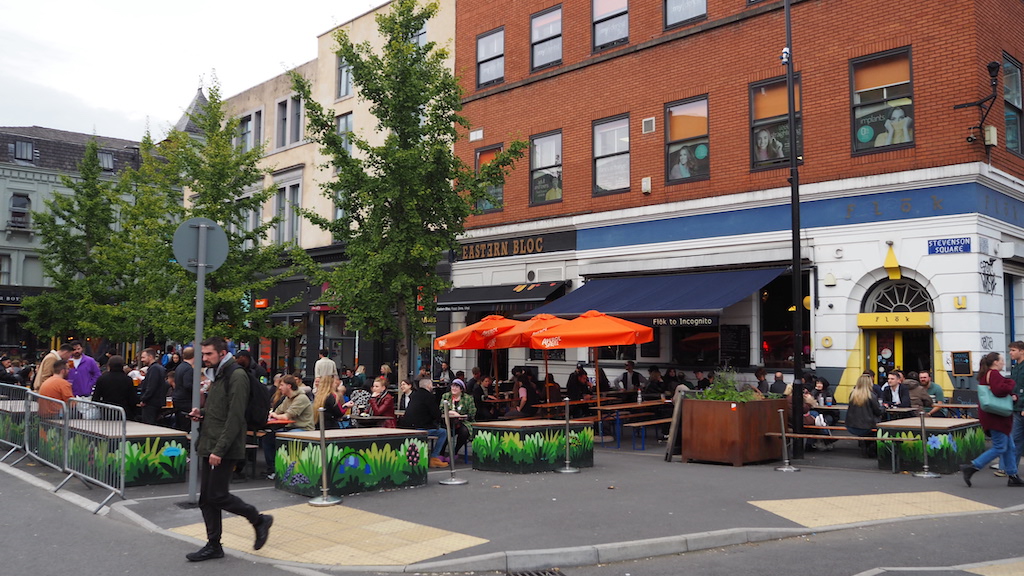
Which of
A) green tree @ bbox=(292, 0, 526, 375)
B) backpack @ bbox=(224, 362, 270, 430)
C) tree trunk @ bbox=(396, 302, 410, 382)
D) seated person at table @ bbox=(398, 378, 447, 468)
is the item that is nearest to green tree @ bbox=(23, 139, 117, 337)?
green tree @ bbox=(292, 0, 526, 375)

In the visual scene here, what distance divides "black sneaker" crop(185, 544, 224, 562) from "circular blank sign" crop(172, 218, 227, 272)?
3.43 m

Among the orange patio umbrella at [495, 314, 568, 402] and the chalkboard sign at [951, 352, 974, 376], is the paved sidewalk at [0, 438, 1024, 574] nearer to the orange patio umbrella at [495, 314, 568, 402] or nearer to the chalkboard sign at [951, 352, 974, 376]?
the chalkboard sign at [951, 352, 974, 376]

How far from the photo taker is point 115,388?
1280cm

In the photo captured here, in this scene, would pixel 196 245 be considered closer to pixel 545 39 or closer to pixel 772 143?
pixel 772 143

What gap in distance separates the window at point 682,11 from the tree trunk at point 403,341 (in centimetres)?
929

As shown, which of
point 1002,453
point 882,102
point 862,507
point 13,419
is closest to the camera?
point 862,507

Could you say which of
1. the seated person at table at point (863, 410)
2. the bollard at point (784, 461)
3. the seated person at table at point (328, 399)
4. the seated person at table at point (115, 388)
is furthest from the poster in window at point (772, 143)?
the seated person at table at point (115, 388)

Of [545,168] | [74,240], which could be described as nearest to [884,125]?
[545,168]

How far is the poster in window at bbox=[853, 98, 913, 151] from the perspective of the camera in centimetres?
1562

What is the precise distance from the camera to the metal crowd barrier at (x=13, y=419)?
512 inches

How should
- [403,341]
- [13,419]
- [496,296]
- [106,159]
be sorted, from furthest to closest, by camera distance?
[106,159] → [496,296] → [403,341] → [13,419]

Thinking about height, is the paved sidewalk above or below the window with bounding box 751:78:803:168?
below

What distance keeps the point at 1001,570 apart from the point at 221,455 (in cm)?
649

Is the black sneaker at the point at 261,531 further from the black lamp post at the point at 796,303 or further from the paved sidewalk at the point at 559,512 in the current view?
the black lamp post at the point at 796,303
